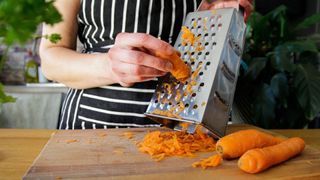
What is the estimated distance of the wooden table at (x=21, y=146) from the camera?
26.2 inches

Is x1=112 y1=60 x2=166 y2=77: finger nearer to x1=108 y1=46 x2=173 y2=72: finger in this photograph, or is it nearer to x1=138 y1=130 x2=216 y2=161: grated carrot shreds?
x1=108 y1=46 x2=173 y2=72: finger

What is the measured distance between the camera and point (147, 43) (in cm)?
64

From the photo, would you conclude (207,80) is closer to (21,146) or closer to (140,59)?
(140,59)

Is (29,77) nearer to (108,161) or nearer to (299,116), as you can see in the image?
(299,116)

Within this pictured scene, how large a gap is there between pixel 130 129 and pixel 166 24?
11.4 inches

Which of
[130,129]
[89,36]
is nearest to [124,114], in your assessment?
[130,129]

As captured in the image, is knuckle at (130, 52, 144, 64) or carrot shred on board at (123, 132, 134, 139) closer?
knuckle at (130, 52, 144, 64)

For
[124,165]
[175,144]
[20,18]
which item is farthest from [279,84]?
[20,18]

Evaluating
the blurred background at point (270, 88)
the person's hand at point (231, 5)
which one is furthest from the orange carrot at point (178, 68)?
the blurred background at point (270, 88)

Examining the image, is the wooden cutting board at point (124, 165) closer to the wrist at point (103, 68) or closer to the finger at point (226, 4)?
the wrist at point (103, 68)

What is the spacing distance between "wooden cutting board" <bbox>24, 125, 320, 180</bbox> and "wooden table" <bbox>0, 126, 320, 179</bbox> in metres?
0.05

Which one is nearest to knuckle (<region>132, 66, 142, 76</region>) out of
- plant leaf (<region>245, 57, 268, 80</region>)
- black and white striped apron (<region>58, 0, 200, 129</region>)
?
black and white striped apron (<region>58, 0, 200, 129</region>)

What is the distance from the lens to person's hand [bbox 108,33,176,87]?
64cm

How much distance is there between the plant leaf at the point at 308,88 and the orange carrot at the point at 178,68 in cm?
96
